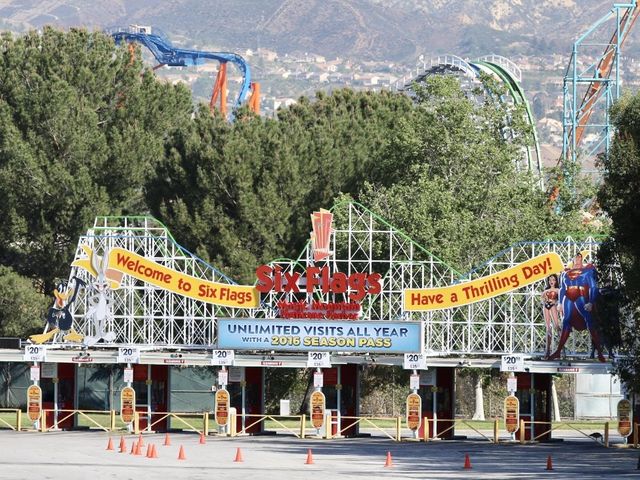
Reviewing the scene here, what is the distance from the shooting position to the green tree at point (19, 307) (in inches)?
3351

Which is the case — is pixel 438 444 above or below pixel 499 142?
below

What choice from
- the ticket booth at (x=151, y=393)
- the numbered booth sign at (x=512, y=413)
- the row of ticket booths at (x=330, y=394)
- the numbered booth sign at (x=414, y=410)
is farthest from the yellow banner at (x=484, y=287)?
the ticket booth at (x=151, y=393)

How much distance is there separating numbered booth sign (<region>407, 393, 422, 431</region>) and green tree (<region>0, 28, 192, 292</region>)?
28.3 m

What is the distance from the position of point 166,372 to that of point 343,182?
26.2m

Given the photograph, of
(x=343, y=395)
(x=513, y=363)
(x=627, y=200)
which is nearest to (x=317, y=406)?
(x=343, y=395)

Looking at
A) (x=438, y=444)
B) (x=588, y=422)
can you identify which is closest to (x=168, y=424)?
(x=438, y=444)

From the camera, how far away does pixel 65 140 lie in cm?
8825

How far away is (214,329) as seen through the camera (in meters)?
70.4

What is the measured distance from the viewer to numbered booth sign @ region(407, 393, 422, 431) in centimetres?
6431

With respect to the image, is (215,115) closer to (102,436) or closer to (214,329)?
(214,329)

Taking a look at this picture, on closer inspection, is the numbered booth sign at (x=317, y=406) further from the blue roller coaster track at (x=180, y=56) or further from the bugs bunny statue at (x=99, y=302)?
the blue roller coaster track at (x=180, y=56)

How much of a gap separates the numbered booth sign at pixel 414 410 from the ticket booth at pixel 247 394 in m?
6.60

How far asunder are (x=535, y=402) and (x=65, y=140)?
34217 millimetres

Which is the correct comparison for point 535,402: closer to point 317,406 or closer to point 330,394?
point 330,394
